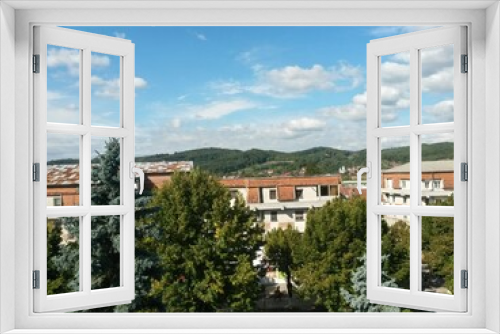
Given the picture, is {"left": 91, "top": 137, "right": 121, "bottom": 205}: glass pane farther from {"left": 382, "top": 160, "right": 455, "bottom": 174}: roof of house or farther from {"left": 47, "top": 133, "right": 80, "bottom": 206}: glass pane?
{"left": 382, "top": 160, "right": 455, "bottom": 174}: roof of house

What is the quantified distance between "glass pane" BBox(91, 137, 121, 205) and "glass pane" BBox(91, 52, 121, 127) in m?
0.53

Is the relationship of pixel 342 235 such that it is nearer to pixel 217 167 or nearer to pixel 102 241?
pixel 217 167

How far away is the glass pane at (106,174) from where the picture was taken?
4715 millimetres

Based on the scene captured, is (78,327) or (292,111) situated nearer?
(78,327)

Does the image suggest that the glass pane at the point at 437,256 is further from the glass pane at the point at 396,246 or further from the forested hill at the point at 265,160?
the forested hill at the point at 265,160

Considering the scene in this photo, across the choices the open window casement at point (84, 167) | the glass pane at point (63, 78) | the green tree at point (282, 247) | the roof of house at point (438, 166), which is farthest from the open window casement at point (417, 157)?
the green tree at point (282, 247)

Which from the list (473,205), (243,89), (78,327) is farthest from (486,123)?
(243,89)

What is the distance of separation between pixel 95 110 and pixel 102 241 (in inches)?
55.9

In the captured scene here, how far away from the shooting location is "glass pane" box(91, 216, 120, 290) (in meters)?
5.08

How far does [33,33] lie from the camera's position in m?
2.03

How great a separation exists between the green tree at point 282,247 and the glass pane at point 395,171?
2.00 metres

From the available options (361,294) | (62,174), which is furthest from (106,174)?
(361,294)

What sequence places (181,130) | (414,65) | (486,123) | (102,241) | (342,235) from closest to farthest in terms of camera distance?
1. (486,123)
2. (414,65)
3. (102,241)
4. (181,130)
5. (342,235)

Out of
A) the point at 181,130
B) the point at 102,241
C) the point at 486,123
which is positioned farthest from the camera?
the point at 181,130
